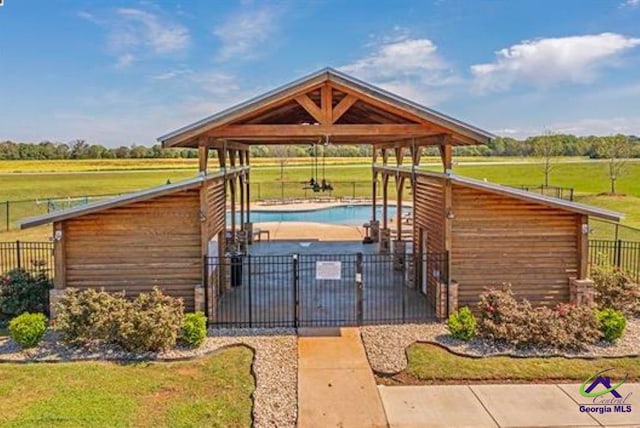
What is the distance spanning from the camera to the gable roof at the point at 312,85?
34.3ft

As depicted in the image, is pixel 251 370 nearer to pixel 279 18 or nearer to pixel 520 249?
pixel 520 249

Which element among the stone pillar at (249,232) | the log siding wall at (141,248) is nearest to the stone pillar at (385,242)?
the stone pillar at (249,232)

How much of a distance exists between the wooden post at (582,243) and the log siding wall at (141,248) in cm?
837

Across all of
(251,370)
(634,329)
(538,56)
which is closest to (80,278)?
(251,370)

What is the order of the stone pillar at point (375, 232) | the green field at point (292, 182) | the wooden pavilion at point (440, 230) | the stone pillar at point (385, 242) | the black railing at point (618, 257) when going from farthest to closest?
the green field at point (292, 182), the stone pillar at point (375, 232), the stone pillar at point (385, 242), the black railing at point (618, 257), the wooden pavilion at point (440, 230)

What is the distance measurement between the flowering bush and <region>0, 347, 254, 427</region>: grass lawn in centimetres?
476

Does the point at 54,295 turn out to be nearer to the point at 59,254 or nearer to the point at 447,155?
the point at 59,254

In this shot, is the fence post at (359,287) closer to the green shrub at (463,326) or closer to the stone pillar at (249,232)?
the green shrub at (463,326)

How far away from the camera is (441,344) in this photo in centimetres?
992

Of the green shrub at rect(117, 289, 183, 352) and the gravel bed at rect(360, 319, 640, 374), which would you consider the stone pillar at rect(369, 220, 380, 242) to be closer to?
the gravel bed at rect(360, 319, 640, 374)

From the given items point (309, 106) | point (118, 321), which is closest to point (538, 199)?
point (309, 106)

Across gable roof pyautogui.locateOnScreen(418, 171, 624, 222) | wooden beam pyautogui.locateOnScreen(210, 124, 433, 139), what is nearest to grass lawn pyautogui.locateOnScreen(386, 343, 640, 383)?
gable roof pyautogui.locateOnScreen(418, 171, 624, 222)

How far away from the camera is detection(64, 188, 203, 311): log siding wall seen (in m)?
11.3

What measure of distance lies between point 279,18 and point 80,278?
1260cm
